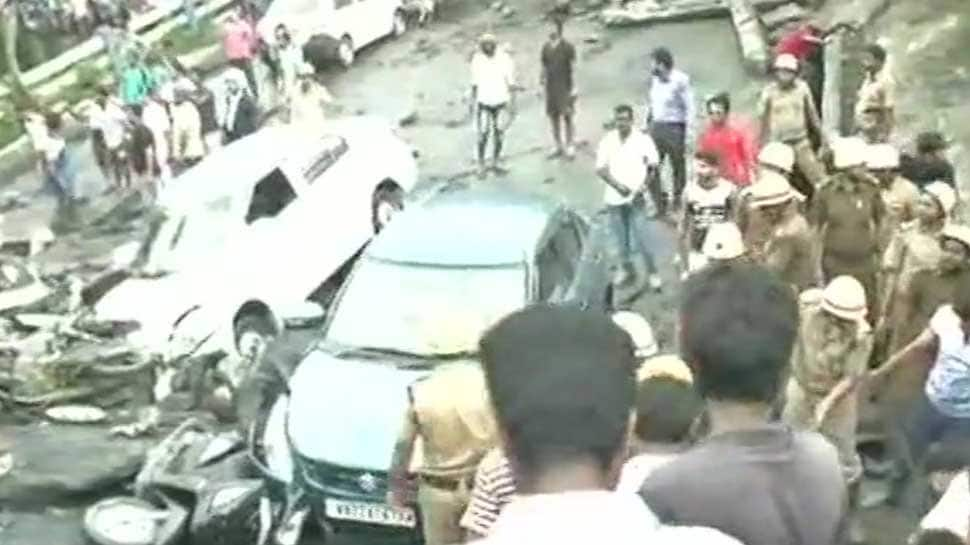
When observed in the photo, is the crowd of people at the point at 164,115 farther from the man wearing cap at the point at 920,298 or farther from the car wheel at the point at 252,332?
the man wearing cap at the point at 920,298

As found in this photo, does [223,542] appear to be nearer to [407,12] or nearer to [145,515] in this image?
[145,515]

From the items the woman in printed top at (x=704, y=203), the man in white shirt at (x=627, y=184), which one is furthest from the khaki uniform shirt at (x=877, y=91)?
the man in white shirt at (x=627, y=184)

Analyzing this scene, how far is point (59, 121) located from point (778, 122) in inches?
361

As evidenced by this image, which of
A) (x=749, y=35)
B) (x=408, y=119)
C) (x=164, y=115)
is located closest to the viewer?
(x=164, y=115)

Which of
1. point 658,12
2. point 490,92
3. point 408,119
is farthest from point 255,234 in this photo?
point 658,12

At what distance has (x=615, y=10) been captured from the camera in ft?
69.7

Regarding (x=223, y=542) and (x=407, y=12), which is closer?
(x=223, y=542)

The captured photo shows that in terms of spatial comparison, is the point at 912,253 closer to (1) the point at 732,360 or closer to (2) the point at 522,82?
(1) the point at 732,360

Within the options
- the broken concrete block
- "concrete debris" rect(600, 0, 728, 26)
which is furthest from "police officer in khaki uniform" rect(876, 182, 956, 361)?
"concrete debris" rect(600, 0, 728, 26)

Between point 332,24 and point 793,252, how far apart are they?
12753 millimetres

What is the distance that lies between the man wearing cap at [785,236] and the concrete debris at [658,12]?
447 inches

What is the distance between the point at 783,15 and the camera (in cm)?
1939

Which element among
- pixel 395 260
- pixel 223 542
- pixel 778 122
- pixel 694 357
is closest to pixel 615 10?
pixel 778 122

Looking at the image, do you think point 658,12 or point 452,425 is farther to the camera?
point 658,12
